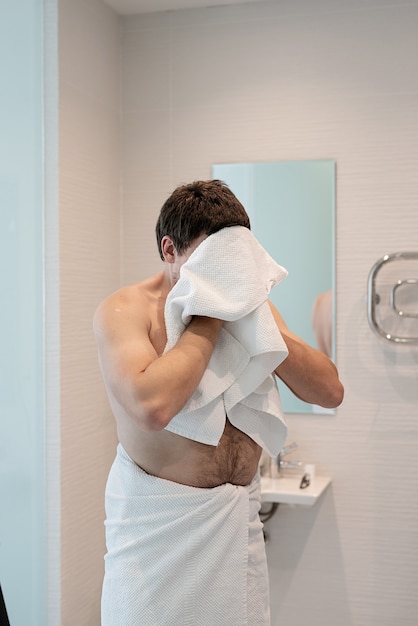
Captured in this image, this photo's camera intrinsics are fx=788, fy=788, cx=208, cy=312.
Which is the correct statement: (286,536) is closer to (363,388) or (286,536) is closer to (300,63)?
(363,388)

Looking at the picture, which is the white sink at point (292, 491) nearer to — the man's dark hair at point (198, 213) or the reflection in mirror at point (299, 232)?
the reflection in mirror at point (299, 232)

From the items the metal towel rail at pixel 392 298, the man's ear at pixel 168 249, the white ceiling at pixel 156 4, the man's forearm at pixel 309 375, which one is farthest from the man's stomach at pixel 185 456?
the white ceiling at pixel 156 4

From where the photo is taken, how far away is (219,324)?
5.66 feet

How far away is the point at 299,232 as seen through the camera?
2.96 metres

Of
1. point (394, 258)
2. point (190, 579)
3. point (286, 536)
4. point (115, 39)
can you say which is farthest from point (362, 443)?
point (115, 39)

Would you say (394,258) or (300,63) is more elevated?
(300,63)

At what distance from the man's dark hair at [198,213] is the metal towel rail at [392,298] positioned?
1139 mm

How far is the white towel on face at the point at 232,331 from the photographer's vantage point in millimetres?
1654

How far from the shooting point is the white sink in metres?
2.73

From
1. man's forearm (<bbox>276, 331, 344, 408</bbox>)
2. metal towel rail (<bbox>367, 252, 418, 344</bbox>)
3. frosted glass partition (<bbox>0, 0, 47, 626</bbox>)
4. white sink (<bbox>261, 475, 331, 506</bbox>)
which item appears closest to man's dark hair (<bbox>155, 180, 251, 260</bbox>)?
man's forearm (<bbox>276, 331, 344, 408</bbox>)

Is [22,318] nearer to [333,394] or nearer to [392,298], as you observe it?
[333,394]

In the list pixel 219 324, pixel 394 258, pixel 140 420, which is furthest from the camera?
pixel 394 258

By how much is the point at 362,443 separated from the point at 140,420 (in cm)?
152

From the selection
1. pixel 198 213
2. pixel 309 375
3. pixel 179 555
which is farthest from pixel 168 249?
pixel 179 555
